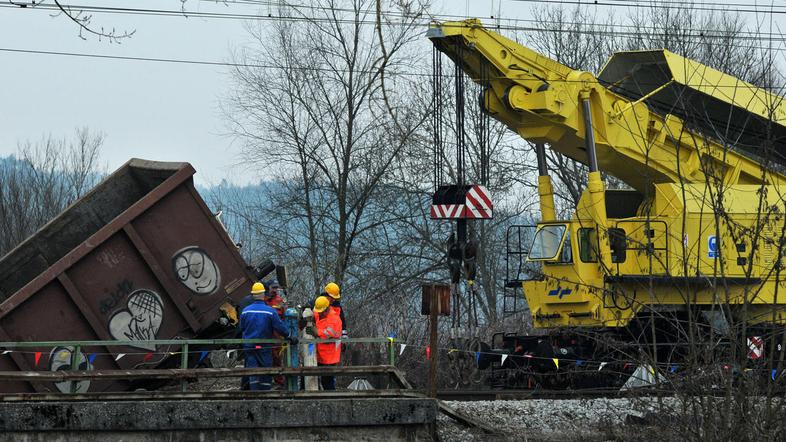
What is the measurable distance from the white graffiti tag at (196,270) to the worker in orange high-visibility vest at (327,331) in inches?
51.6

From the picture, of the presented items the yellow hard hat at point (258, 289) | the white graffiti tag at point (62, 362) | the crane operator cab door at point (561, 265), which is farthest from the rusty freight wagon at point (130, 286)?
the crane operator cab door at point (561, 265)

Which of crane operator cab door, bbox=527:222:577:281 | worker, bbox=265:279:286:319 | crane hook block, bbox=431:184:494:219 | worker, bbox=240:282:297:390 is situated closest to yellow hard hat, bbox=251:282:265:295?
worker, bbox=240:282:297:390

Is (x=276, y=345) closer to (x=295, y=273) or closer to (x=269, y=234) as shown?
(x=295, y=273)

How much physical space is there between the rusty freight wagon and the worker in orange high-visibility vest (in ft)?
3.25

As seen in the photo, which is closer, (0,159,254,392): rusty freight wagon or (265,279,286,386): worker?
(0,159,254,392): rusty freight wagon

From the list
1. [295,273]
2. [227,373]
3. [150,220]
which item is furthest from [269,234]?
[227,373]

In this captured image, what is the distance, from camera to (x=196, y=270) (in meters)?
12.3

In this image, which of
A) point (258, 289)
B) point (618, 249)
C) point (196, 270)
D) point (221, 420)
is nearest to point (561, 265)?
point (618, 249)

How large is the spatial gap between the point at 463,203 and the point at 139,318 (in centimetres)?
615

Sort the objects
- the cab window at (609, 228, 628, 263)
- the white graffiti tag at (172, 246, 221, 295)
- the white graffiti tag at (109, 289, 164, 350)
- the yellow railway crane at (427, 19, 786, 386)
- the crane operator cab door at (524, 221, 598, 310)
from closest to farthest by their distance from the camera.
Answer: the white graffiti tag at (109, 289, 164, 350)
the white graffiti tag at (172, 246, 221, 295)
the yellow railway crane at (427, 19, 786, 386)
the cab window at (609, 228, 628, 263)
the crane operator cab door at (524, 221, 598, 310)

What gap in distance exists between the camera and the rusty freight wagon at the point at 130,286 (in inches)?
443

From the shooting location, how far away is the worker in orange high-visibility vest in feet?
40.6

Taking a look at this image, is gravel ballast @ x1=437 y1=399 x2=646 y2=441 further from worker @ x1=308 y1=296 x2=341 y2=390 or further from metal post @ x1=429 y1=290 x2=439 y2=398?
worker @ x1=308 y1=296 x2=341 y2=390

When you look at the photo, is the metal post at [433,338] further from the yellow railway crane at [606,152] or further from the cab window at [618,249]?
the cab window at [618,249]
